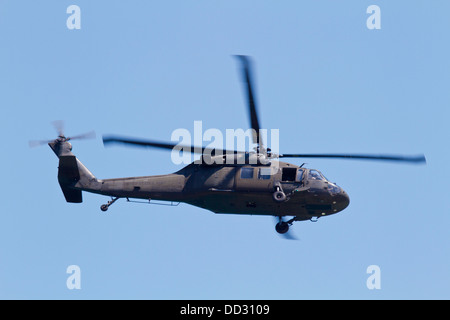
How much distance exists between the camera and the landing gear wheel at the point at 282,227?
35781 millimetres

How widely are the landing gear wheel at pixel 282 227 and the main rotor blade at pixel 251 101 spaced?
3.50 metres

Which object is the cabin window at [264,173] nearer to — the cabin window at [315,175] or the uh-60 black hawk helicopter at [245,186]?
the uh-60 black hawk helicopter at [245,186]

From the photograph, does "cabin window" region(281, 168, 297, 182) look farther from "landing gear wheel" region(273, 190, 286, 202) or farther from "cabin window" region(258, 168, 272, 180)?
"landing gear wheel" region(273, 190, 286, 202)

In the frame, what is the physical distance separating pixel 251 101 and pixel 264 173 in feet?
13.8

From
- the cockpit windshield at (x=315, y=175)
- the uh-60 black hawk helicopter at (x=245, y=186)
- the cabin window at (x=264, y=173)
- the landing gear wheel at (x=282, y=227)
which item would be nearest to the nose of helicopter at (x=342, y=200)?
the uh-60 black hawk helicopter at (x=245, y=186)

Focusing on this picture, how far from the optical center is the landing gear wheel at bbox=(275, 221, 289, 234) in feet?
117

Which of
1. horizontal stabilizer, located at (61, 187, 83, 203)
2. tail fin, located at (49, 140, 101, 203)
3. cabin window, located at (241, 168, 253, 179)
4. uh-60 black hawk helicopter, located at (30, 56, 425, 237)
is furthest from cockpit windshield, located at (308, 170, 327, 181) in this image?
horizontal stabilizer, located at (61, 187, 83, 203)

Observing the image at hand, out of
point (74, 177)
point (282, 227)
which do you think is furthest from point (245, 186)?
point (74, 177)

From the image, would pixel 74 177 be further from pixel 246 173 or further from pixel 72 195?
pixel 246 173

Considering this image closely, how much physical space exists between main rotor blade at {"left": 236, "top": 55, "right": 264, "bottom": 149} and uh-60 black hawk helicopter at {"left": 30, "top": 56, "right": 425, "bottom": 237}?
0.05m

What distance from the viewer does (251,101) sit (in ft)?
104
